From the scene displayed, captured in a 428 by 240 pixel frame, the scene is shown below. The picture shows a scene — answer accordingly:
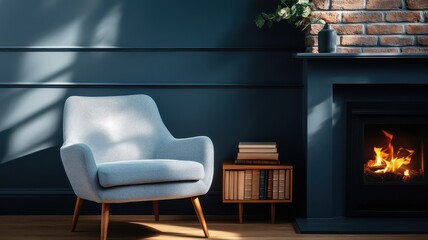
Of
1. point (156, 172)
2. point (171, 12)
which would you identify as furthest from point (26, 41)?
point (156, 172)

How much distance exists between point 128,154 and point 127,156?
14mm

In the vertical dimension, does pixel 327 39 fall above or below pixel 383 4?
below

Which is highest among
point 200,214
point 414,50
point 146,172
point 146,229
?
point 414,50

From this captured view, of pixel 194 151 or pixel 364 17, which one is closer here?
pixel 194 151

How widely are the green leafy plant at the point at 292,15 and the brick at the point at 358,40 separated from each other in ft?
0.56

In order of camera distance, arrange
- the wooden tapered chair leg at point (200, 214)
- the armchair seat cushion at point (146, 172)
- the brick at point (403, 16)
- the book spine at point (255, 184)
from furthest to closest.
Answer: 1. the book spine at point (255, 184)
2. the brick at point (403, 16)
3. the wooden tapered chair leg at point (200, 214)
4. the armchair seat cushion at point (146, 172)

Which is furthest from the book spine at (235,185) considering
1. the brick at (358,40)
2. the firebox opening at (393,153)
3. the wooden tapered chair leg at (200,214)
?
the brick at (358,40)

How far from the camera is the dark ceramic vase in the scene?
3994mm

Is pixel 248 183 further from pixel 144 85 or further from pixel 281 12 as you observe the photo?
pixel 281 12

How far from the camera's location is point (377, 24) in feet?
13.5

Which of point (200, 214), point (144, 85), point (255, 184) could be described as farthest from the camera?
point (144, 85)

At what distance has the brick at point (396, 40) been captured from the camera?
4121mm

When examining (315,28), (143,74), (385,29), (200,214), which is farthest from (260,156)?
(385,29)

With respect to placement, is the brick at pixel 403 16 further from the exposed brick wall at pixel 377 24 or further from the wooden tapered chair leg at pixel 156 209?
the wooden tapered chair leg at pixel 156 209
